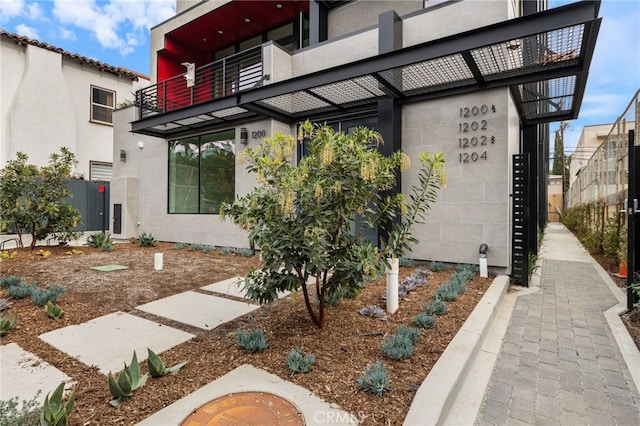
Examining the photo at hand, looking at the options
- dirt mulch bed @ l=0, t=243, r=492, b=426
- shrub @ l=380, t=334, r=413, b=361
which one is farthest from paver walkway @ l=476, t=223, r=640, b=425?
shrub @ l=380, t=334, r=413, b=361

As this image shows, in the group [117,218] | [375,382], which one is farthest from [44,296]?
[117,218]

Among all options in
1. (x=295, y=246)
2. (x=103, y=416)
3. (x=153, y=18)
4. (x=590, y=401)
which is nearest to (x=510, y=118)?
(x=590, y=401)

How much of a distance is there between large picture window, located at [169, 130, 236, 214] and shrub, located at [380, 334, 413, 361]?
6.79 metres

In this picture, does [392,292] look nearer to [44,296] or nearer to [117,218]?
[44,296]

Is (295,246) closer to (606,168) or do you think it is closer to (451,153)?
(451,153)

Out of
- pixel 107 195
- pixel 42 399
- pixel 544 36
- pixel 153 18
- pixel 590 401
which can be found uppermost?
pixel 153 18

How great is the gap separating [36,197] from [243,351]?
27.0 ft

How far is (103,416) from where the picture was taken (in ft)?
6.10

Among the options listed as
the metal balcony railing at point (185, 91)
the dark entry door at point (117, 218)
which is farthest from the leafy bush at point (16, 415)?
the dark entry door at point (117, 218)

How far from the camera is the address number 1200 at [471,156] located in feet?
18.5

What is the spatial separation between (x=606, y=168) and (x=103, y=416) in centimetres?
1095

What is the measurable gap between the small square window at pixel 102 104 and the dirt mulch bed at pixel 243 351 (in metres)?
11.8

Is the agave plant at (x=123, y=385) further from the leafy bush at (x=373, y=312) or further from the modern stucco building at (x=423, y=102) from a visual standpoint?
the modern stucco building at (x=423, y=102)

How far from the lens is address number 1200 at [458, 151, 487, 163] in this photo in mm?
5641
